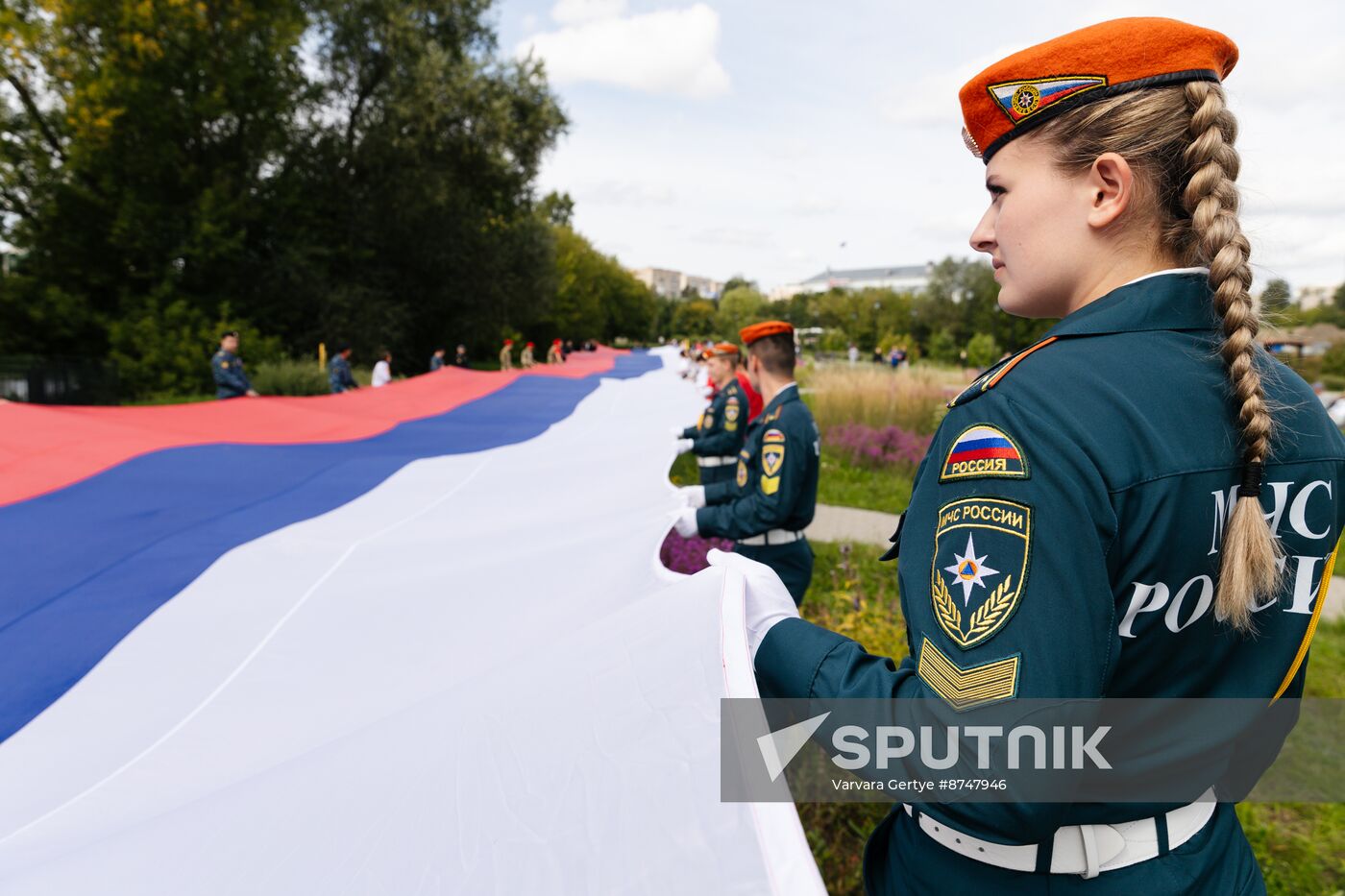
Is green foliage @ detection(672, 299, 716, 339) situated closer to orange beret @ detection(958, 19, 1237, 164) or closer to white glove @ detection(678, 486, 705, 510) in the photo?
white glove @ detection(678, 486, 705, 510)

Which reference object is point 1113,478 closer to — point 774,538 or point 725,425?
point 774,538

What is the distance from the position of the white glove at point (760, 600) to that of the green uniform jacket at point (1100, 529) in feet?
0.58

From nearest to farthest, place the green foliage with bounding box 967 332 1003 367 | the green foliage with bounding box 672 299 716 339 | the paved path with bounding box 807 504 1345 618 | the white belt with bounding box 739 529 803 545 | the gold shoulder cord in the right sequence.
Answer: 1. the gold shoulder cord
2. the white belt with bounding box 739 529 803 545
3. the paved path with bounding box 807 504 1345 618
4. the green foliage with bounding box 967 332 1003 367
5. the green foliage with bounding box 672 299 716 339

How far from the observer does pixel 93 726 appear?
1.83 metres

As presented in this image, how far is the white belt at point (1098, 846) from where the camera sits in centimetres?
98

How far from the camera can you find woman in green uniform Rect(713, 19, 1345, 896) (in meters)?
0.83

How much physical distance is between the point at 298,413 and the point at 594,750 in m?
5.68

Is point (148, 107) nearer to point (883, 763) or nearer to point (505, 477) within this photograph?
point (505, 477)

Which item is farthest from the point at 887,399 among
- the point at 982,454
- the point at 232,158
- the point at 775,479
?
the point at 232,158

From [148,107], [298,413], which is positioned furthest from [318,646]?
[148,107]

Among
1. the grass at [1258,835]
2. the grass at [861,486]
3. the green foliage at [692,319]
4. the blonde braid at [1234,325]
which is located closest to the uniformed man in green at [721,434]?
the grass at [861,486]

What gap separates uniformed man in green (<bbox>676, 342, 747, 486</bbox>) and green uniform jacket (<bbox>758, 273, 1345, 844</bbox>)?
17.0 feet

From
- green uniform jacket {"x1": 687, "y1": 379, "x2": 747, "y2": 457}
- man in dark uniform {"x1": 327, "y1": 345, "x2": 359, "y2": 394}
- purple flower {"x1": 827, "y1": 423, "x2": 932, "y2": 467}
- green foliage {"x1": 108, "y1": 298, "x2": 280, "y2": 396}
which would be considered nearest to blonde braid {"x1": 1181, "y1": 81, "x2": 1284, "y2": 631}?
green uniform jacket {"x1": 687, "y1": 379, "x2": 747, "y2": 457}

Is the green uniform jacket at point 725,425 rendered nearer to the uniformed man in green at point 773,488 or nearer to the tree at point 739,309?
the uniformed man in green at point 773,488
